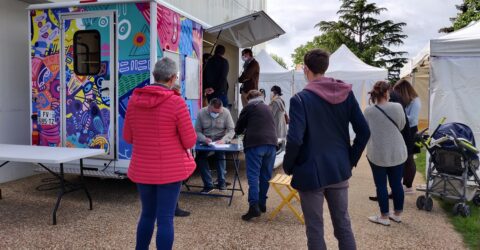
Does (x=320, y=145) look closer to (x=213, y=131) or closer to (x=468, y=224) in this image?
(x=468, y=224)

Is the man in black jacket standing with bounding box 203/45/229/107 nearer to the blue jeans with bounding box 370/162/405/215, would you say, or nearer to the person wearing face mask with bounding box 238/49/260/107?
the person wearing face mask with bounding box 238/49/260/107

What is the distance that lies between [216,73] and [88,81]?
2248 millimetres

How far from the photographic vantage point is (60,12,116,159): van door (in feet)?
16.6

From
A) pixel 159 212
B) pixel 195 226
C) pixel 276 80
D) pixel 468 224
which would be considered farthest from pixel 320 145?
pixel 276 80

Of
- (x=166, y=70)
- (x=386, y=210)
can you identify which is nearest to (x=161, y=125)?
(x=166, y=70)

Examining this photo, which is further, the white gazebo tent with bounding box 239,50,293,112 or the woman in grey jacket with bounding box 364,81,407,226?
the white gazebo tent with bounding box 239,50,293,112

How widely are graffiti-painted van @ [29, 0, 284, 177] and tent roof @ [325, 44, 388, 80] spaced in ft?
26.5

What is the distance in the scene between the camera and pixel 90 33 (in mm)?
5184

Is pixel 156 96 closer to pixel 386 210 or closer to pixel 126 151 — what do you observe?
pixel 126 151

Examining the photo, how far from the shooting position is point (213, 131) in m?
5.80

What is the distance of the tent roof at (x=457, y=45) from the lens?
18.3 feet

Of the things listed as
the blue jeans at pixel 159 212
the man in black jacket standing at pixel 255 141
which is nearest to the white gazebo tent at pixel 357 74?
the man in black jacket standing at pixel 255 141

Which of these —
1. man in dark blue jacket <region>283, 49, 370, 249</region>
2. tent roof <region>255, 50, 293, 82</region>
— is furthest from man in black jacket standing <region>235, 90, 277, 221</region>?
tent roof <region>255, 50, 293, 82</region>

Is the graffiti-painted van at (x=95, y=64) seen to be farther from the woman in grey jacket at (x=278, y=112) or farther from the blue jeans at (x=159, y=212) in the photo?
the blue jeans at (x=159, y=212)
